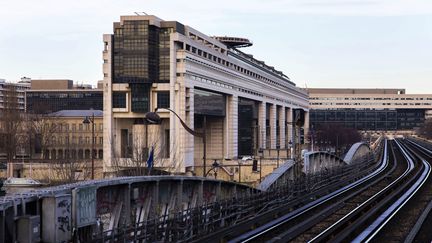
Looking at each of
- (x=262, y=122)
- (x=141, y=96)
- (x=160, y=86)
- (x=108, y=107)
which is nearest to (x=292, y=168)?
(x=160, y=86)

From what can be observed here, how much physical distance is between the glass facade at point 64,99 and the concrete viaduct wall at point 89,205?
547 feet

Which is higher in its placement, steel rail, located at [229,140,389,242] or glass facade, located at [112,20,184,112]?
glass facade, located at [112,20,184,112]

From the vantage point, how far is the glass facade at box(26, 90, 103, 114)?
614ft

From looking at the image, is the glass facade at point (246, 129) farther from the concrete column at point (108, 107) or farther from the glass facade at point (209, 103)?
the concrete column at point (108, 107)

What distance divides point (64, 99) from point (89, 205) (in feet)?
594

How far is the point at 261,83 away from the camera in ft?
465

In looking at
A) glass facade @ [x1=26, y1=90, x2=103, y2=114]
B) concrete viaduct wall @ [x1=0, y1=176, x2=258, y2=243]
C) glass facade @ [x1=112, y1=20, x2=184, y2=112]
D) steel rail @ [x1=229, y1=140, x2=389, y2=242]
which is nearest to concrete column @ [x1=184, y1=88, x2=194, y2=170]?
glass facade @ [x1=112, y1=20, x2=184, y2=112]

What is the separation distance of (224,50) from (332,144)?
54.8 m

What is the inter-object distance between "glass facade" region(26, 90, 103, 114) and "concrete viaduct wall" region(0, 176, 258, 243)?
167 metres

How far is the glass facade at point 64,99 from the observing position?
187m

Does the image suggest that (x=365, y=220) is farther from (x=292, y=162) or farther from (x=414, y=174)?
(x=414, y=174)

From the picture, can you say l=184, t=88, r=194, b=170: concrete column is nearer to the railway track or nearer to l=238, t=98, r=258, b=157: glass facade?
l=238, t=98, r=258, b=157: glass facade

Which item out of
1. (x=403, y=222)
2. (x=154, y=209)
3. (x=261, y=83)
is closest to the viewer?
(x=154, y=209)

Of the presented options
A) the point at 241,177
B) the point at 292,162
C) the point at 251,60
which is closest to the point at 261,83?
the point at 251,60
